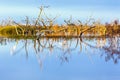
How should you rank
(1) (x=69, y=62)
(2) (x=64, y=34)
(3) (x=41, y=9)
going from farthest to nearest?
(2) (x=64, y=34)
(3) (x=41, y=9)
(1) (x=69, y=62)

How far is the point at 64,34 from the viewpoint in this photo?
70.8ft

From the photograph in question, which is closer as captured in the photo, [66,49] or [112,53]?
[112,53]

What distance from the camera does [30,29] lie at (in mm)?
19922

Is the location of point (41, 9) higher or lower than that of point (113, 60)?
higher

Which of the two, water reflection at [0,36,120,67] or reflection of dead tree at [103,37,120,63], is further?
water reflection at [0,36,120,67]

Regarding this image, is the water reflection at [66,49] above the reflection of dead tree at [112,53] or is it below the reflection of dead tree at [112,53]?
below

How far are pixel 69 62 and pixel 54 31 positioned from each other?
36.2 feet

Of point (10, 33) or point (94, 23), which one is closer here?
point (94, 23)

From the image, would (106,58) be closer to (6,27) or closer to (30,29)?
(30,29)

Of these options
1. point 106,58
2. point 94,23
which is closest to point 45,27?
point 94,23

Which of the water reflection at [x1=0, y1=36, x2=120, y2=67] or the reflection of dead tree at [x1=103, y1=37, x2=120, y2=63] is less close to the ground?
the reflection of dead tree at [x1=103, y1=37, x2=120, y2=63]

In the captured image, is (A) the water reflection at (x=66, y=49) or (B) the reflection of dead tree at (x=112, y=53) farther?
(A) the water reflection at (x=66, y=49)

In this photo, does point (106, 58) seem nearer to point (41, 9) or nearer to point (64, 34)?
point (41, 9)

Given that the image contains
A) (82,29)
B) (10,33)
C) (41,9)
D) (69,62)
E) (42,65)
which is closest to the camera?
(42,65)
